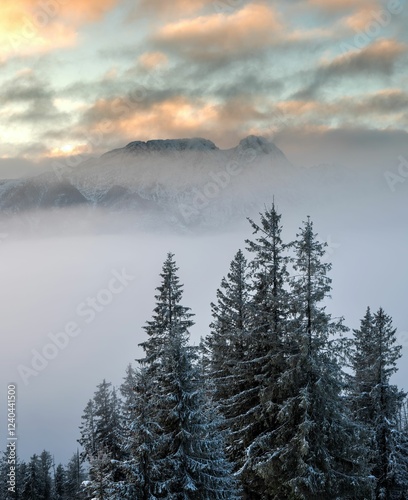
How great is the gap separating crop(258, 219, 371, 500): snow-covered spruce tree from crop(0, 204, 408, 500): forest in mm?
50

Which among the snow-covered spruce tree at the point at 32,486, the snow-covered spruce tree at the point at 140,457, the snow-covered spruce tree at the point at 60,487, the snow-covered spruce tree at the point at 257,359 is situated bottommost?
the snow-covered spruce tree at the point at 60,487

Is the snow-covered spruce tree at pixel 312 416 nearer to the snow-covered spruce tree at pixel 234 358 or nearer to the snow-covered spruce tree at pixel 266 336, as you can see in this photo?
the snow-covered spruce tree at pixel 266 336

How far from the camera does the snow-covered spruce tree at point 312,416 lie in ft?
74.3

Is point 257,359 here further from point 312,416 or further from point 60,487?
point 60,487

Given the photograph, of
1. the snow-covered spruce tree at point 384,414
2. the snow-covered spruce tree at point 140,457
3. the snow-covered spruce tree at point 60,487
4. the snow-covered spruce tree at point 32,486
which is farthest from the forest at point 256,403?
the snow-covered spruce tree at point 60,487

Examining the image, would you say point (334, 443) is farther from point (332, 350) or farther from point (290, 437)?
point (332, 350)

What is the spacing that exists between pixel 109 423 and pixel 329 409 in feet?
76.4

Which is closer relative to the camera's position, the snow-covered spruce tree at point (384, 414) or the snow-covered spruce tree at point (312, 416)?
the snow-covered spruce tree at point (312, 416)

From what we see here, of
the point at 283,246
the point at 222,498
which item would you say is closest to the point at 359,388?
the point at 283,246

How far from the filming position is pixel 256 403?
2662cm

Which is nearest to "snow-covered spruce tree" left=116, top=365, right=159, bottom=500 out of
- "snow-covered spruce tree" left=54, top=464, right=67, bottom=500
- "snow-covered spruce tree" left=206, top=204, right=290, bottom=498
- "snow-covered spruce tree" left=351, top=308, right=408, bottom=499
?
"snow-covered spruce tree" left=206, top=204, right=290, bottom=498

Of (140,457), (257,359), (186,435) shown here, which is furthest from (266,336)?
(140,457)

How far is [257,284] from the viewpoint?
89.1 feet

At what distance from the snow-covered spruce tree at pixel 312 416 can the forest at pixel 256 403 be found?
0.05 metres
